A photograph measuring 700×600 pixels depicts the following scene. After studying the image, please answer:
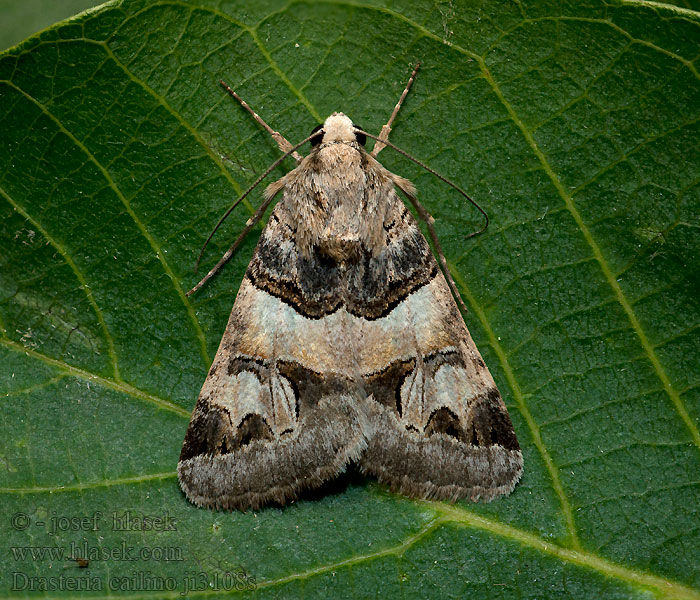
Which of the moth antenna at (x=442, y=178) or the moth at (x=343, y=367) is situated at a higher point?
the moth antenna at (x=442, y=178)

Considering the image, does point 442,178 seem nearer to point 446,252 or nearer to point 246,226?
point 446,252

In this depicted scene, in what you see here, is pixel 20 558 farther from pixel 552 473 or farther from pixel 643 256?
pixel 643 256

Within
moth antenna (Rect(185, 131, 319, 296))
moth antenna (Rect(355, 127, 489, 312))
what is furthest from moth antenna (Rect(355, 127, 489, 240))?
moth antenna (Rect(185, 131, 319, 296))

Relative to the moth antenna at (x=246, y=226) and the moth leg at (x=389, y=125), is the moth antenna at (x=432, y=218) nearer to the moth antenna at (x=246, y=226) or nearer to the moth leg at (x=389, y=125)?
the moth leg at (x=389, y=125)

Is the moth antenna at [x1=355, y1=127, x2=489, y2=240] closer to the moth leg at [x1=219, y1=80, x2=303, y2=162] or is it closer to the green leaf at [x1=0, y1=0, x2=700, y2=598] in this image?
the green leaf at [x1=0, y1=0, x2=700, y2=598]

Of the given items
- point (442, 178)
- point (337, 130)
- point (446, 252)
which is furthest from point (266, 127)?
point (446, 252)

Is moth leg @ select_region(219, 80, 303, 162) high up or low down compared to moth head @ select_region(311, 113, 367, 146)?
up

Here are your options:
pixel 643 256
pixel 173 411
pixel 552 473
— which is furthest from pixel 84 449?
pixel 643 256

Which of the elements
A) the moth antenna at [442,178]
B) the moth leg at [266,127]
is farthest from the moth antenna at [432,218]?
the moth leg at [266,127]

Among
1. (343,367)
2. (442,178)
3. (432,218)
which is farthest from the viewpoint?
(432,218)
